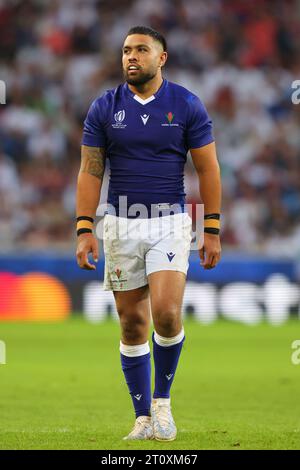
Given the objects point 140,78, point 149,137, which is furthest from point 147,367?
point 140,78

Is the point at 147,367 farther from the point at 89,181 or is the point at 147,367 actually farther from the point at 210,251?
the point at 89,181

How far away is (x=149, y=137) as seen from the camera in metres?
6.45

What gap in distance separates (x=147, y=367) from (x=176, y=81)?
13.5m

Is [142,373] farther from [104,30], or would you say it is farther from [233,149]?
[104,30]

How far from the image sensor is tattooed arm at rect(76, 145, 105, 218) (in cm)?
656

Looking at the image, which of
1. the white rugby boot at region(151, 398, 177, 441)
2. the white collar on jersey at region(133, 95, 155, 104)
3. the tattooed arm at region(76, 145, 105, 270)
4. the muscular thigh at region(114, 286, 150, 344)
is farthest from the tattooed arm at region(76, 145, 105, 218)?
the white rugby boot at region(151, 398, 177, 441)

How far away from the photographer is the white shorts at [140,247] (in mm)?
6406

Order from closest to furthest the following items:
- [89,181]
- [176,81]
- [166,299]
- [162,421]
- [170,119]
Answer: [166,299] < [162,421] < [170,119] < [89,181] < [176,81]

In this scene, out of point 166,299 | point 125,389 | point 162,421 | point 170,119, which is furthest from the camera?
point 125,389

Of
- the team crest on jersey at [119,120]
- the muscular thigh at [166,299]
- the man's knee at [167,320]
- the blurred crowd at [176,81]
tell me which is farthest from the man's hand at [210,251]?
the blurred crowd at [176,81]

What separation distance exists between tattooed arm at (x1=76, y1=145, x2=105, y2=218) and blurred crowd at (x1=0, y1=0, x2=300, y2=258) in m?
10.3

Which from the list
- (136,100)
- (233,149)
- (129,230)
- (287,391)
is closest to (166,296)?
(129,230)

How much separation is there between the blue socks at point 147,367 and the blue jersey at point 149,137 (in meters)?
0.85

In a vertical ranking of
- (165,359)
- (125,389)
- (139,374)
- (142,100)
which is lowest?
(125,389)
